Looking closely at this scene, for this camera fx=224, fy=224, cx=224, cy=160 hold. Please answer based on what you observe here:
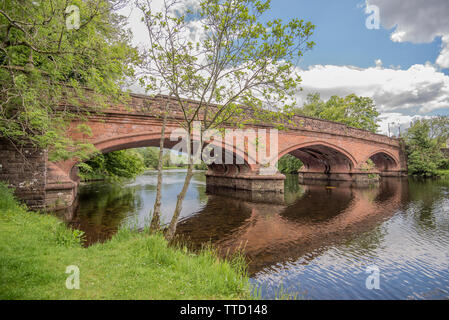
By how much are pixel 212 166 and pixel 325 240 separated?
15315mm

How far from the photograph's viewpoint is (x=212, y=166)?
21.5m

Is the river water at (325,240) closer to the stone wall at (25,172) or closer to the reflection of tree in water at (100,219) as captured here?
the reflection of tree in water at (100,219)

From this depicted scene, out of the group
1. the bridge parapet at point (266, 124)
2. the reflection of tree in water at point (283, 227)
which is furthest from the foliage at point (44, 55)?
the reflection of tree in water at point (283, 227)

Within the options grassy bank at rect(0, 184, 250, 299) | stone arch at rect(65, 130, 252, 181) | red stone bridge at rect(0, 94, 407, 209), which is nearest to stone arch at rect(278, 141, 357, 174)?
red stone bridge at rect(0, 94, 407, 209)

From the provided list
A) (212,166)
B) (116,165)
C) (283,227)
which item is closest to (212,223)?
(283,227)

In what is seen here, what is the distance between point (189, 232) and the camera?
7.62 meters

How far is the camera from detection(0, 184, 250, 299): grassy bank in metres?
2.88

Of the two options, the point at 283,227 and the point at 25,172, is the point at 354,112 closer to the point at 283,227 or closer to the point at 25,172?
the point at 283,227

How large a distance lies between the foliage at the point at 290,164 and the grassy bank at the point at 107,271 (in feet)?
118

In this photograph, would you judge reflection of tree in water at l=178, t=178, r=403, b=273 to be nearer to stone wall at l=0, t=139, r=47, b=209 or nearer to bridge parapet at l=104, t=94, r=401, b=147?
bridge parapet at l=104, t=94, r=401, b=147

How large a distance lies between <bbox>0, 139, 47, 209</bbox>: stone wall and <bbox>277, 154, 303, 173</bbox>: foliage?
3445 cm

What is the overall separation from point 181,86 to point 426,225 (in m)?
9.82

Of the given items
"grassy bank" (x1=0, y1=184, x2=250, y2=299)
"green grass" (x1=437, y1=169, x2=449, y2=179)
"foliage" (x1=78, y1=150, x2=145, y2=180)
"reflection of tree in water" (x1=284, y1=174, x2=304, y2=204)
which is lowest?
"reflection of tree in water" (x1=284, y1=174, x2=304, y2=204)
